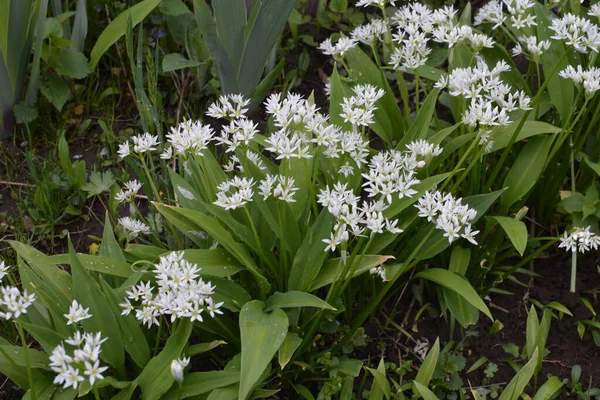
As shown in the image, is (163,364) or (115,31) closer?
(163,364)

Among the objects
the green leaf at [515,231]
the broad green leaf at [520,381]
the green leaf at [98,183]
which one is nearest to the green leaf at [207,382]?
the broad green leaf at [520,381]

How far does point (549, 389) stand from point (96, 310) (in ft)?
5.42

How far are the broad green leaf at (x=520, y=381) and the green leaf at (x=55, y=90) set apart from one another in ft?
7.92

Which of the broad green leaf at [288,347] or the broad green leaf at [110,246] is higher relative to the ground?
the broad green leaf at [110,246]

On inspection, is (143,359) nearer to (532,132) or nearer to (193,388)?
(193,388)

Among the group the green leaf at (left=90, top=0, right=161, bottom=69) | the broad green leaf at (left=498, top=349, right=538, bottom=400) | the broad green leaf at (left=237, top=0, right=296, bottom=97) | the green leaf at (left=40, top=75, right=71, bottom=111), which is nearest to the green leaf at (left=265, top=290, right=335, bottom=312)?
the broad green leaf at (left=498, top=349, right=538, bottom=400)

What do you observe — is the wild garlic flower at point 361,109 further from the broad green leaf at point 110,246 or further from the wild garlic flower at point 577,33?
the broad green leaf at point 110,246

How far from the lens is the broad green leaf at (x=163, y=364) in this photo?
7.67 ft

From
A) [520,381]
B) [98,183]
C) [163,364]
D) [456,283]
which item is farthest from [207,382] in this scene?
[98,183]

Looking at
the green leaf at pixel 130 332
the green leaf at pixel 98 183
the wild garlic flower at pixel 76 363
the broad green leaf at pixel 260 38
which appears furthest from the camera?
the green leaf at pixel 98 183

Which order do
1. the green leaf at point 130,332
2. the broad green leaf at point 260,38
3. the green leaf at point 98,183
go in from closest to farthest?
the green leaf at point 130,332
the broad green leaf at point 260,38
the green leaf at point 98,183

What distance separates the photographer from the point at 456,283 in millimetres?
2697

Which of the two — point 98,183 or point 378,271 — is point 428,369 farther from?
point 98,183

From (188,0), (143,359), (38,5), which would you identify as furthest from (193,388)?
(188,0)
